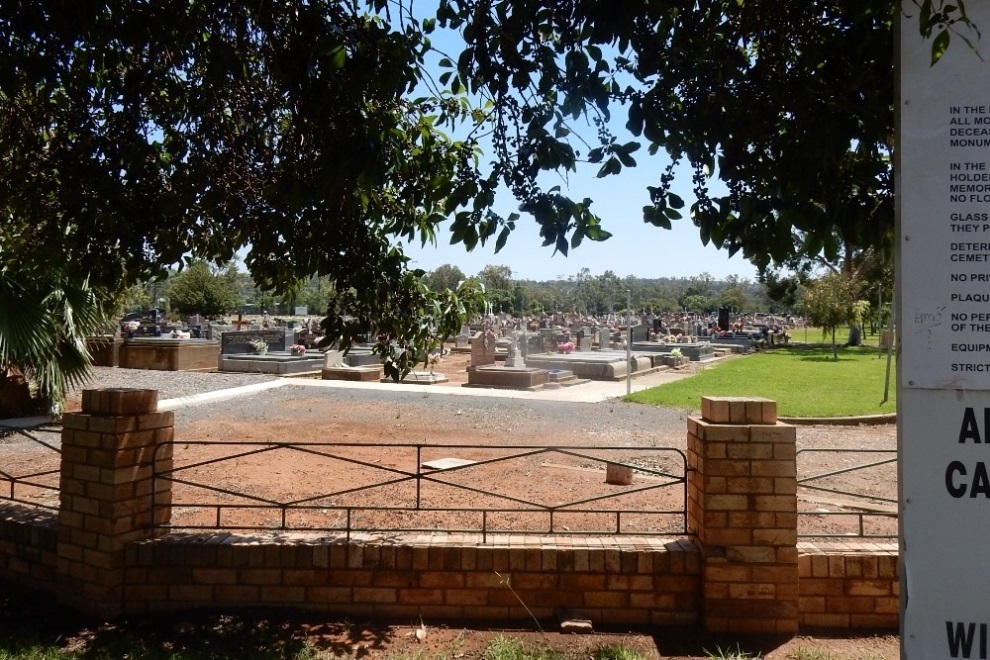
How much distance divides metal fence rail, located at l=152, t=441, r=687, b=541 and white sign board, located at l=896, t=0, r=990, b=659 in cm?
207

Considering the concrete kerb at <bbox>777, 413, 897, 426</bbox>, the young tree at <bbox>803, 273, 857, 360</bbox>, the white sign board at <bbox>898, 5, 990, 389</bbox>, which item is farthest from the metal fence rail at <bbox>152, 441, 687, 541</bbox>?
the young tree at <bbox>803, 273, 857, 360</bbox>

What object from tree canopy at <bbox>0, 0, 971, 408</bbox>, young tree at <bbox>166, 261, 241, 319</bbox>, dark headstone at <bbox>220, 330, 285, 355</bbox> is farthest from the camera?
young tree at <bbox>166, 261, 241, 319</bbox>

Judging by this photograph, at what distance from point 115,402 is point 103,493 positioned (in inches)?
19.7

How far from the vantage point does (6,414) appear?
10430 millimetres

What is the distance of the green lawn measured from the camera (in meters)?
13.4

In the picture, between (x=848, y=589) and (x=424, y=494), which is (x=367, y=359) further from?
(x=848, y=589)

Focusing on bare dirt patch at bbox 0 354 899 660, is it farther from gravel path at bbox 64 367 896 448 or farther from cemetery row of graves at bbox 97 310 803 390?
cemetery row of graves at bbox 97 310 803 390

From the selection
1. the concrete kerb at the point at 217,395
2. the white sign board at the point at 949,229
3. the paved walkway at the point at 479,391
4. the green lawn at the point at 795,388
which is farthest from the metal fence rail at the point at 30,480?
the green lawn at the point at 795,388

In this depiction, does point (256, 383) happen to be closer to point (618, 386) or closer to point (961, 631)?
point (618, 386)

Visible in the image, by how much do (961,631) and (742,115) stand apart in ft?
6.94

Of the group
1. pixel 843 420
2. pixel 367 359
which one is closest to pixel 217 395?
pixel 367 359

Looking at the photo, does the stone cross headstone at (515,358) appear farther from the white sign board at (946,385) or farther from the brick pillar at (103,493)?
the white sign board at (946,385)

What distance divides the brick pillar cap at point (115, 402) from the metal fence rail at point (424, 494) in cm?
31

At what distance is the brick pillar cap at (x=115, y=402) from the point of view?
3.74 m
